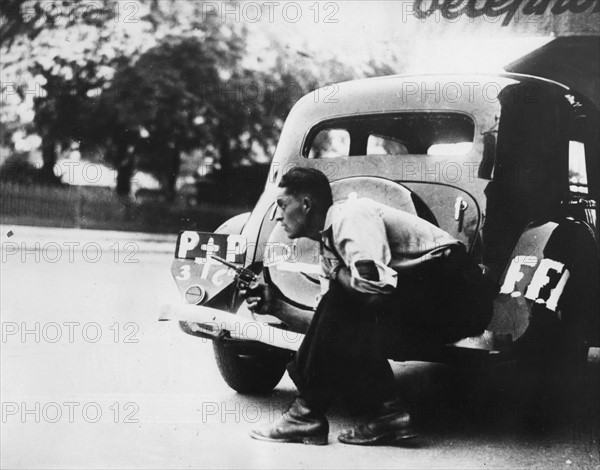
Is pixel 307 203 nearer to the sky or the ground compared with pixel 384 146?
nearer to the ground

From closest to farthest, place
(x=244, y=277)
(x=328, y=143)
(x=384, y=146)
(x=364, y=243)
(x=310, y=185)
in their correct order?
(x=364, y=243)
(x=310, y=185)
(x=244, y=277)
(x=384, y=146)
(x=328, y=143)

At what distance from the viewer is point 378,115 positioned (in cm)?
280

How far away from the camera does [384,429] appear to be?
2.46 meters

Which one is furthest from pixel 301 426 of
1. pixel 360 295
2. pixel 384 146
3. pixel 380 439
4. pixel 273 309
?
pixel 384 146

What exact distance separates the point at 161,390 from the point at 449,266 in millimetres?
1319

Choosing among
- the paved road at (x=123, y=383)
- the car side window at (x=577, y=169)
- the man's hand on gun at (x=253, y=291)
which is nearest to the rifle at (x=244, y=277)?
the man's hand on gun at (x=253, y=291)

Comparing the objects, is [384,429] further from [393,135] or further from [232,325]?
[393,135]

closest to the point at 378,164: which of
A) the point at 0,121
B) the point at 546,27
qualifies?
the point at 546,27

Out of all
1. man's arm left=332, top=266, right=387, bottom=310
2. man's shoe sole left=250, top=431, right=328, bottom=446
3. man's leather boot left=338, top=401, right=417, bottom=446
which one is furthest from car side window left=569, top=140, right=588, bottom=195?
man's shoe sole left=250, top=431, right=328, bottom=446

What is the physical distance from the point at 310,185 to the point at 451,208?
1.79 feet

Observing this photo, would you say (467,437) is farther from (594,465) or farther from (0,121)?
(0,121)

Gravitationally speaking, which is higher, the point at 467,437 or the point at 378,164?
the point at 378,164

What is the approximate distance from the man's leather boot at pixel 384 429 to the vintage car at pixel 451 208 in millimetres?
289

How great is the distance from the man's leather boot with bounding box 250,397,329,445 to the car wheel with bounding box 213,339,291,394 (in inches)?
15.5
